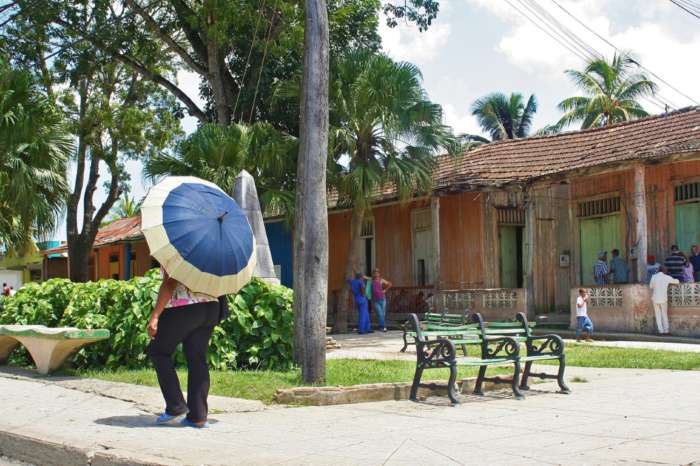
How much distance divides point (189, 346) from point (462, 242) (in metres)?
16.1

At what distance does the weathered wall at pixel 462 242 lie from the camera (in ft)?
71.8

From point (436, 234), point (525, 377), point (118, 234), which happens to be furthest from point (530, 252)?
point (118, 234)

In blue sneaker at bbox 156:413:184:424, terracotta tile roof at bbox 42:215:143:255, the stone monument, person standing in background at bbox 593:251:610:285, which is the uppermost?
terracotta tile roof at bbox 42:215:143:255

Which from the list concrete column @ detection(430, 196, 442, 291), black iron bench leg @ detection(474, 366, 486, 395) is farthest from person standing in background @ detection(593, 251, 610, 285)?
black iron bench leg @ detection(474, 366, 486, 395)

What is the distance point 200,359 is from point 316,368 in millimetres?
2494

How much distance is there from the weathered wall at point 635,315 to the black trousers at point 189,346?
476 inches

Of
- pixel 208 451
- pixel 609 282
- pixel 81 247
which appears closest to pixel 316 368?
pixel 208 451

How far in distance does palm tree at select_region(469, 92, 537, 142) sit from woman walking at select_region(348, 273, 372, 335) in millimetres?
26319

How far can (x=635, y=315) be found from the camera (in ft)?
55.9

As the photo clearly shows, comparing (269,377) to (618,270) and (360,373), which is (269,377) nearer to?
(360,373)

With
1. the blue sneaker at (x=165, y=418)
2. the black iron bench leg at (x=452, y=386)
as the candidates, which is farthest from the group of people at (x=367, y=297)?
the blue sneaker at (x=165, y=418)

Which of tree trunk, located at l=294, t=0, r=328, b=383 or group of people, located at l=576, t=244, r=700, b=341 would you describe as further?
group of people, located at l=576, t=244, r=700, b=341

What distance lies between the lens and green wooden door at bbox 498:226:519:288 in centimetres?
2231

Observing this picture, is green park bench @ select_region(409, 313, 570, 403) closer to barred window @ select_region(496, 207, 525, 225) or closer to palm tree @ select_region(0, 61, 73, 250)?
palm tree @ select_region(0, 61, 73, 250)
